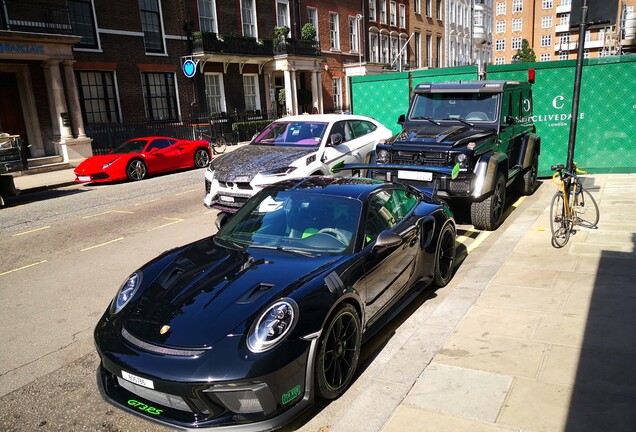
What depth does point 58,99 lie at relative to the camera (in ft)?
65.1

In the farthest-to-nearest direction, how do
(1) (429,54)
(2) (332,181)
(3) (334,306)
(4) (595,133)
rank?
1. (1) (429,54)
2. (4) (595,133)
3. (2) (332,181)
4. (3) (334,306)

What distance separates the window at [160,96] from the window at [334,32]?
1654cm

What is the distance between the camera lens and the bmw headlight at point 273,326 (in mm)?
3150

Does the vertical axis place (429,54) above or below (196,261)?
above

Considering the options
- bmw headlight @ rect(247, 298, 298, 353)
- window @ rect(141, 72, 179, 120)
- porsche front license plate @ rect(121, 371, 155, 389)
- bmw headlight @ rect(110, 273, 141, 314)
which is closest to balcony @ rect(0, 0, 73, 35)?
window @ rect(141, 72, 179, 120)

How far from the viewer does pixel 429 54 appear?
55438mm

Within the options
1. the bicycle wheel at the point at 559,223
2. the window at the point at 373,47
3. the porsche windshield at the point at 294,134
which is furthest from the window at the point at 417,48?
the bicycle wheel at the point at 559,223

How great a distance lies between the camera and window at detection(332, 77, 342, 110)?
39797 millimetres

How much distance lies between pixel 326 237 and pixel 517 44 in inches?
4124

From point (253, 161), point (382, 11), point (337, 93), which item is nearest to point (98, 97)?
point (253, 161)

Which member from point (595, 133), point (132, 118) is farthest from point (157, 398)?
point (132, 118)

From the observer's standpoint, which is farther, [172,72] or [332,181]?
[172,72]

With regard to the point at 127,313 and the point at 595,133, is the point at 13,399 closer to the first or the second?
the point at 127,313

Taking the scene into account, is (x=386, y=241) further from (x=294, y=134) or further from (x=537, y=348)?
(x=294, y=134)
